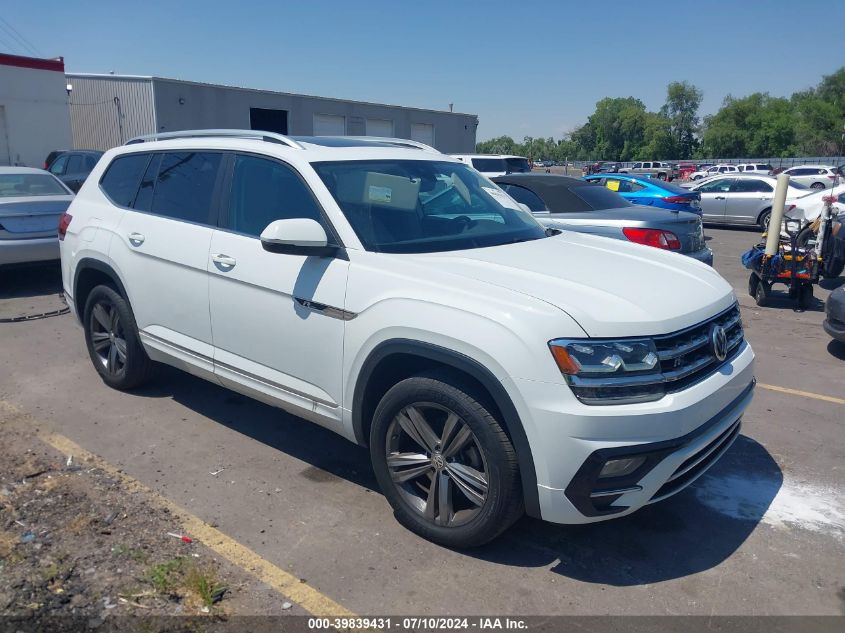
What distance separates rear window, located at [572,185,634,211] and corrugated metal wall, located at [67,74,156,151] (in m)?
23.5

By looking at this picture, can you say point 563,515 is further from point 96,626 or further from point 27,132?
point 27,132

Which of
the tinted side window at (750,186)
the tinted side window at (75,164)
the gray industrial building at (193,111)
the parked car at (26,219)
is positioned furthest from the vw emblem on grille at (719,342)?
the gray industrial building at (193,111)

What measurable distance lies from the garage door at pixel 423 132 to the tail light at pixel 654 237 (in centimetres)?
3309

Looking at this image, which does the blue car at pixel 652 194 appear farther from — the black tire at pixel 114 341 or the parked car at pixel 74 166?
the black tire at pixel 114 341

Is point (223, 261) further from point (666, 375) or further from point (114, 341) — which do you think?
point (666, 375)

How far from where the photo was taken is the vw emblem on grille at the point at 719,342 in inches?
130

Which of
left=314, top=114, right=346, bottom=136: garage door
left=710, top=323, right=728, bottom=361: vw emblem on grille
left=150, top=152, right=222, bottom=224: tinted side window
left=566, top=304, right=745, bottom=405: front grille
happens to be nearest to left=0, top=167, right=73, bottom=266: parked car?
left=150, top=152, right=222, bottom=224: tinted side window

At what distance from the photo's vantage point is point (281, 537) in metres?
3.45

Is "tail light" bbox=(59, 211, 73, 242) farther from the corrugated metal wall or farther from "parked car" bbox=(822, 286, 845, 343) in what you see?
the corrugated metal wall

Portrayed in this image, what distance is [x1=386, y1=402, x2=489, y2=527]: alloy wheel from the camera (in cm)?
319

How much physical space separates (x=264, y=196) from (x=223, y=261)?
46 cm

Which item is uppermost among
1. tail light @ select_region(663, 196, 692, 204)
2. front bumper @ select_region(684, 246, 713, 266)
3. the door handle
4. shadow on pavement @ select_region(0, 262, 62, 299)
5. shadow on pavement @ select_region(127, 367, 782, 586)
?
the door handle

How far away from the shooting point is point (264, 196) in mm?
4152

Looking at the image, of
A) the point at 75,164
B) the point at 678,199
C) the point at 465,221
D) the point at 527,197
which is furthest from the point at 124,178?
the point at 678,199
